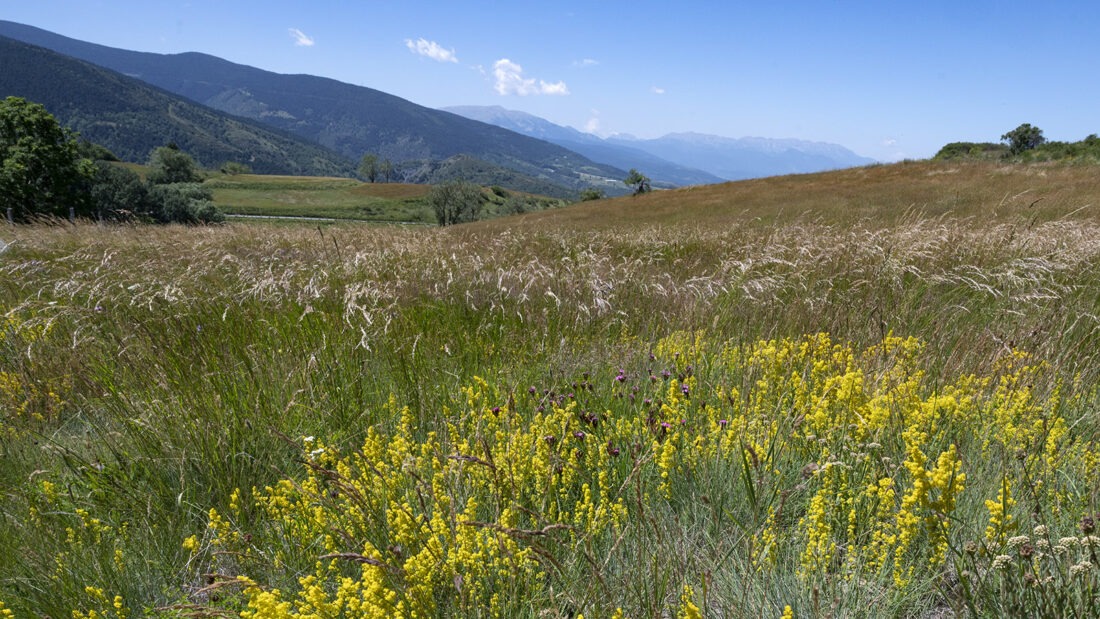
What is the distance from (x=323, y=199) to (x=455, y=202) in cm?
3735

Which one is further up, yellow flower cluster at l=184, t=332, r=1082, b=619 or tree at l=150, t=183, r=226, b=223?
yellow flower cluster at l=184, t=332, r=1082, b=619

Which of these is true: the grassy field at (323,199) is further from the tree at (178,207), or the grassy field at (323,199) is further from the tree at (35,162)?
the tree at (35,162)

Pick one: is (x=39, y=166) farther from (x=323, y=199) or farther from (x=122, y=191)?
(x=323, y=199)

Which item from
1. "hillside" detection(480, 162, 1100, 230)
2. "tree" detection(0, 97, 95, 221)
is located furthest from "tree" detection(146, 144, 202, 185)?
"hillside" detection(480, 162, 1100, 230)

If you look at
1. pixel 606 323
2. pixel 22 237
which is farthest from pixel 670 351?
pixel 22 237

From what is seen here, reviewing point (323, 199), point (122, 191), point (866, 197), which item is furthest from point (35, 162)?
point (323, 199)

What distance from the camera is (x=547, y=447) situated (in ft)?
7.25

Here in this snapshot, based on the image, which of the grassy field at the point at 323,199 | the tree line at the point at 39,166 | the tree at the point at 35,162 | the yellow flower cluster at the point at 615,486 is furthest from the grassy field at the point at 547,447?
the grassy field at the point at 323,199

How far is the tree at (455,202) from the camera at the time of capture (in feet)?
298

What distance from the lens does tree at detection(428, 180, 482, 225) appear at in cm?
9088

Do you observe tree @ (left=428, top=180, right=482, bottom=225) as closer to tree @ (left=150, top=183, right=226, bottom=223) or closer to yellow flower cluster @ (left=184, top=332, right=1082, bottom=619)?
tree @ (left=150, top=183, right=226, bottom=223)

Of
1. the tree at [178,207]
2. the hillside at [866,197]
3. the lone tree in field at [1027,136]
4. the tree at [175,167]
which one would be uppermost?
the lone tree in field at [1027,136]

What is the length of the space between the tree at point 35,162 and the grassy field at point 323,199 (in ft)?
143

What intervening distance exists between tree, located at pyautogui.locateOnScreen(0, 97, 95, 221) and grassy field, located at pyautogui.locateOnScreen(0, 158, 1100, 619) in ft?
182
